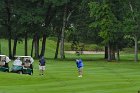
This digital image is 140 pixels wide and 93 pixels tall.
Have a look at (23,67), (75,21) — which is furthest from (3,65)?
(75,21)

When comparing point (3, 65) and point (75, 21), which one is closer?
point (3, 65)

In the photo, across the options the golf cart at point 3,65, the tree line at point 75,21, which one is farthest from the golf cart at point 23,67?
the tree line at point 75,21

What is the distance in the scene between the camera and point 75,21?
95125 mm

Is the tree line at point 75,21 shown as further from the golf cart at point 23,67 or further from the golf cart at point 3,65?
the golf cart at point 3,65

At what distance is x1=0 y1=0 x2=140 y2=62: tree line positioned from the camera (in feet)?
270

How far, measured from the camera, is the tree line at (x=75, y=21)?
82.2 m

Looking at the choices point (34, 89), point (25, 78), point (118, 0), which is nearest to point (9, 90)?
point (34, 89)

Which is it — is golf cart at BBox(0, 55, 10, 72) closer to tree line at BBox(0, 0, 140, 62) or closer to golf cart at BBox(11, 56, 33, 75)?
golf cart at BBox(11, 56, 33, 75)

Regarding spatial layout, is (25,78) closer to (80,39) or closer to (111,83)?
(111,83)

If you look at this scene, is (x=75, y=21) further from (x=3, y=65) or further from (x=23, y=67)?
(x=3, y=65)

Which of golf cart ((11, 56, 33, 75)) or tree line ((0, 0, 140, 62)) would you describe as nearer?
golf cart ((11, 56, 33, 75))

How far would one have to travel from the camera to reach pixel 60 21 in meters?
95.8

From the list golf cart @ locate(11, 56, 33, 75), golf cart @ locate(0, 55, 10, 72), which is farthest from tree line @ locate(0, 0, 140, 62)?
golf cart @ locate(0, 55, 10, 72)

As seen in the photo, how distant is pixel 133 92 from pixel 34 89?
277 inches
